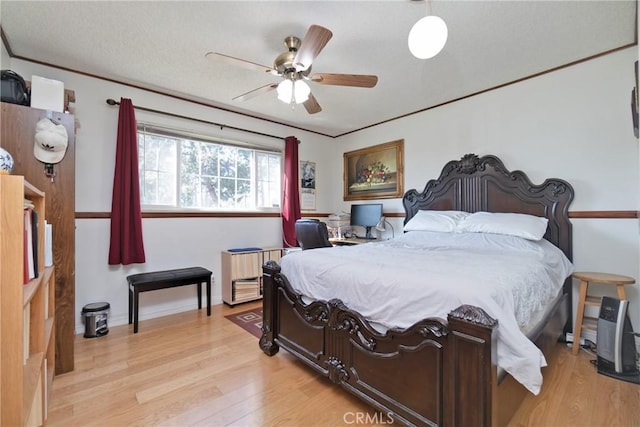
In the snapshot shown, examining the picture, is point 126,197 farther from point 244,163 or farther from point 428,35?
point 428,35

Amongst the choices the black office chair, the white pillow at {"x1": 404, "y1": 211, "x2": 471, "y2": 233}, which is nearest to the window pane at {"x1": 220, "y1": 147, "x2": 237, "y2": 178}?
the black office chair

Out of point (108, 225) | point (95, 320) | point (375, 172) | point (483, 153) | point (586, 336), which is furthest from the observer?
point (375, 172)

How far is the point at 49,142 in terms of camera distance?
73.5 inches

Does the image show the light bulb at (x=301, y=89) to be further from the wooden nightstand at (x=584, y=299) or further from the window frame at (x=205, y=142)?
the wooden nightstand at (x=584, y=299)

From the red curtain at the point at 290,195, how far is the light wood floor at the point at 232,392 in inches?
71.2

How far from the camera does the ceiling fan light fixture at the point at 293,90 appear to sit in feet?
6.75

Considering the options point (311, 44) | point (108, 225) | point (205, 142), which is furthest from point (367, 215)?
point (108, 225)

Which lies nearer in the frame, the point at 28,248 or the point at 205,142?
the point at 28,248

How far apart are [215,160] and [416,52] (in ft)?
8.86

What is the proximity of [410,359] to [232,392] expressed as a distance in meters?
1.13

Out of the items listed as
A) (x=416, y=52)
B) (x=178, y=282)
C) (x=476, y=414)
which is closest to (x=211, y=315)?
(x=178, y=282)

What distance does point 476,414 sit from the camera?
1.11 metres

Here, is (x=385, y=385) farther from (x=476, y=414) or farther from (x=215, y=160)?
(x=215, y=160)

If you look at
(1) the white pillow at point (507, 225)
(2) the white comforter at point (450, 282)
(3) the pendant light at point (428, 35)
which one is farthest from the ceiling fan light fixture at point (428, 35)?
(1) the white pillow at point (507, 225)
